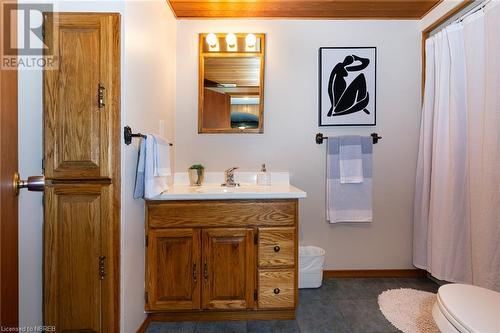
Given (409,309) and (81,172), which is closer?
(81,172)

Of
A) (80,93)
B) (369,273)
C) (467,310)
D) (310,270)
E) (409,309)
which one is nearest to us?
(467,310)

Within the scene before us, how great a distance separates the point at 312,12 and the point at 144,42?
4.83 ft

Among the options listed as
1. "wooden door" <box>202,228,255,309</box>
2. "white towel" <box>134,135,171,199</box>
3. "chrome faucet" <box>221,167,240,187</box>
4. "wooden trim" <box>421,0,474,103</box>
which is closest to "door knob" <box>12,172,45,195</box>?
"white towel" <box>134,135,171,199</box>

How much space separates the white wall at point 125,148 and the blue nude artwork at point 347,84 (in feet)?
4.68

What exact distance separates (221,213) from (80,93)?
102cm

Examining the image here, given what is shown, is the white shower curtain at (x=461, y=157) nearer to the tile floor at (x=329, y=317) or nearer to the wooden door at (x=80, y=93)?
the tile floor at (x=329, y=317)

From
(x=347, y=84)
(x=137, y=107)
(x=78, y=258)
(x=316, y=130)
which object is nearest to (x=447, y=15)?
(x=347, y=84)

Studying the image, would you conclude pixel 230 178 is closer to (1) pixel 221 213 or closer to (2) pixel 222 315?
(1) pixel 221 213

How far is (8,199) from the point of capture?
69 centimetres

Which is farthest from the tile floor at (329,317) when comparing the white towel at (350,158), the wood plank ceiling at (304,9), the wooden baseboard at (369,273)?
the wood plank ceiling at (304,9)

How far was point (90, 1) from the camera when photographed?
1.39 m

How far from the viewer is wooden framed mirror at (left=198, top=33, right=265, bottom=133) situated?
243 cm

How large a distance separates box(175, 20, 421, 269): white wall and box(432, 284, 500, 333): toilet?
129 cm

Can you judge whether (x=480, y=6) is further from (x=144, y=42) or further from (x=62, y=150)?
(x=62, y=150)
